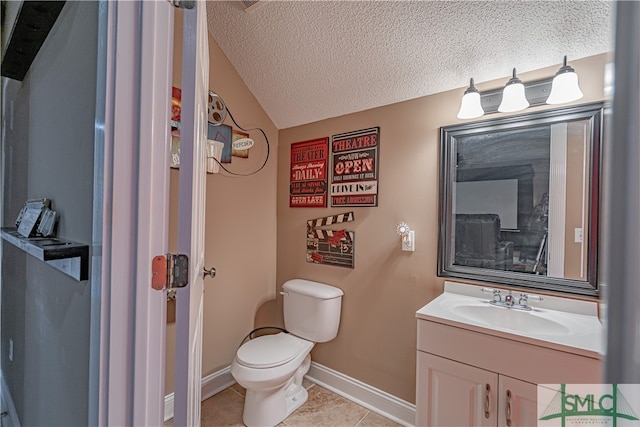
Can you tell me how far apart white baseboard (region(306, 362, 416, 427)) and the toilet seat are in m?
0.40

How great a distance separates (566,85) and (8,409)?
3.32 metres

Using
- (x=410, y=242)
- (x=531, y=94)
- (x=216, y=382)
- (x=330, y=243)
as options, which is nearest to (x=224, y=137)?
(x=330, y=243)

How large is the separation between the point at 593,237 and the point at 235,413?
220 centimetres

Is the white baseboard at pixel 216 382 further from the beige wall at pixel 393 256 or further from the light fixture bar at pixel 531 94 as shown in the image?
the light fixture bar at pixel 531 94

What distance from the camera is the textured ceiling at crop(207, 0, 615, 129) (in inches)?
50.2

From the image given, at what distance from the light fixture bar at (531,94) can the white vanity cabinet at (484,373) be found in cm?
114

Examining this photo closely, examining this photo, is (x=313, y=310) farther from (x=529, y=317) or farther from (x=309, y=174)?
(x=529, y=317)

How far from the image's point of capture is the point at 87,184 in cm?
72

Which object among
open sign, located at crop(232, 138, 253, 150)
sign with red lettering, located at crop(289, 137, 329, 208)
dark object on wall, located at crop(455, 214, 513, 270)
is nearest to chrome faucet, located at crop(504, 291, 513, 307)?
dark object on wall, located at crop(455, 214, 513, 270)

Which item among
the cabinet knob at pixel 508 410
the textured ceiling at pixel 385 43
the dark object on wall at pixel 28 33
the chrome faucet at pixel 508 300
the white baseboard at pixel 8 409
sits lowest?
the white baseboard at pixel 8 409

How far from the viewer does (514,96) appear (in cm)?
140

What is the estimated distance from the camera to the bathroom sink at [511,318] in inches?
51.3

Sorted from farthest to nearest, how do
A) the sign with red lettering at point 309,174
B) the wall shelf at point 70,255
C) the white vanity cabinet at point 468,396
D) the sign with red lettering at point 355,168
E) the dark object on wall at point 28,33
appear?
the sign with red lettering at point 309,174 → the sign with red lettering at point 355,168 → the white vanity cabinet at point 468,396 → the dark object on wall at point 28,33 → the wall shelf at point 70,255

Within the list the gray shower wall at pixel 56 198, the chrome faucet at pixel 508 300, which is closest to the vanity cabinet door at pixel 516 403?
the chrome faucet at pixel 508 300
